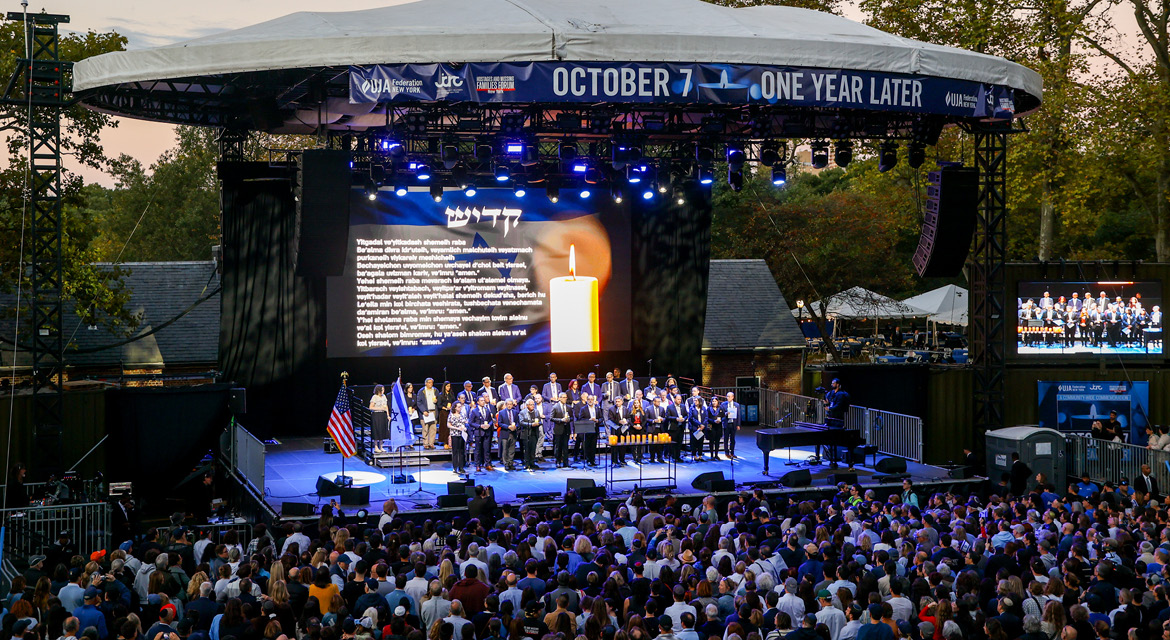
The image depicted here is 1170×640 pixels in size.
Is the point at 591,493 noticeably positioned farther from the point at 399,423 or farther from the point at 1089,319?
the point at 1089,319

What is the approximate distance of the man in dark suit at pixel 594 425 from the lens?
21.2m

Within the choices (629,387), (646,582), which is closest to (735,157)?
(629,387)

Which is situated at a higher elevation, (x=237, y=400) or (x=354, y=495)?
(x=237, y=400)

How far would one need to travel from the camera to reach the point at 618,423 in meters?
21.4

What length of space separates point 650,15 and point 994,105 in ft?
20.0

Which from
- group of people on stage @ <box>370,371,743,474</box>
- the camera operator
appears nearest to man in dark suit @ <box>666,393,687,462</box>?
group of people on stage @ <box>370,371,743,474</box>

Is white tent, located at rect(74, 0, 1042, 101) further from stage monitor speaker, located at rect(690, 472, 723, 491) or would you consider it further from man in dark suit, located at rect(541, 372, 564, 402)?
man in dark suit, located at rect(541, 372, 564, 402)

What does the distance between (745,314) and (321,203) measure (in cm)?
1654

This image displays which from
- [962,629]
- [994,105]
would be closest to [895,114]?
[994,105]

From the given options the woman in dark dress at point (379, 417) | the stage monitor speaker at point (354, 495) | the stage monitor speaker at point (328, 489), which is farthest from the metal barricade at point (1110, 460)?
the stage monitor speaker at point (328, 489)

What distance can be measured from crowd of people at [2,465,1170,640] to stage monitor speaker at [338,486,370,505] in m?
3.64

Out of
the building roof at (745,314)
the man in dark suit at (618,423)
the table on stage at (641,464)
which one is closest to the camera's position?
the table on stage at (641,464)

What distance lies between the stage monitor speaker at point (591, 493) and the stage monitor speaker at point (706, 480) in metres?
2.04

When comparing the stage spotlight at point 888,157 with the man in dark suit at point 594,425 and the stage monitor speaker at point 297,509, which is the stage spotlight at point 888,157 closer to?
the man in dark suit at point 594,425
